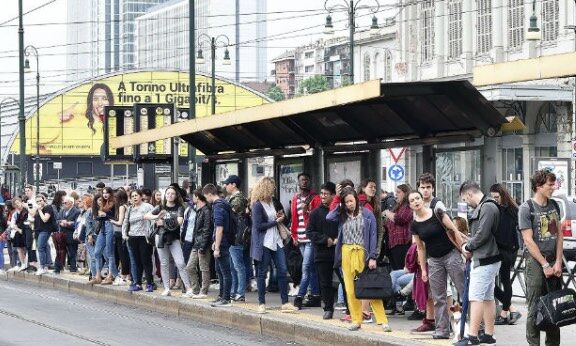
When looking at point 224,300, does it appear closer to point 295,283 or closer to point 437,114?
point 295,283

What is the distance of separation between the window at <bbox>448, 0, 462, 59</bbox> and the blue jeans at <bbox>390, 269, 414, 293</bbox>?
44400 millimetres

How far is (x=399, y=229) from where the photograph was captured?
57.7 feet

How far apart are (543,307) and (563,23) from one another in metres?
40.8

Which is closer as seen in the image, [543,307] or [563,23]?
[543,307]

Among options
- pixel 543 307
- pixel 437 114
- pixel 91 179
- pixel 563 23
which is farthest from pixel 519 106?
pixel 91 179

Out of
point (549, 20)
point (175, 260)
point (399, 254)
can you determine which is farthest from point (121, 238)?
point (549, 20)

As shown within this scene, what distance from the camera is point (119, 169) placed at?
113438 millimetres

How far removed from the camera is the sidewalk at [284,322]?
15.1 meters

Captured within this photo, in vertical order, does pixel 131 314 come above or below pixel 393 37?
below

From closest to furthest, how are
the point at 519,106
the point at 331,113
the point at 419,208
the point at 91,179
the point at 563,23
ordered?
the point at 419,208 → the point at 331,113 → the point at 519,106 → the point at 563,23 → the point at 91,179

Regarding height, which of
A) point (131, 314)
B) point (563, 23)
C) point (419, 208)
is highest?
point (563, 23)

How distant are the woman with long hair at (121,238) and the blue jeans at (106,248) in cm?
11

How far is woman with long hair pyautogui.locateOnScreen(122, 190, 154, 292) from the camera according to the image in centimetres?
2314

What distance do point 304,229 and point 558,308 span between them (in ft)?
23.7
